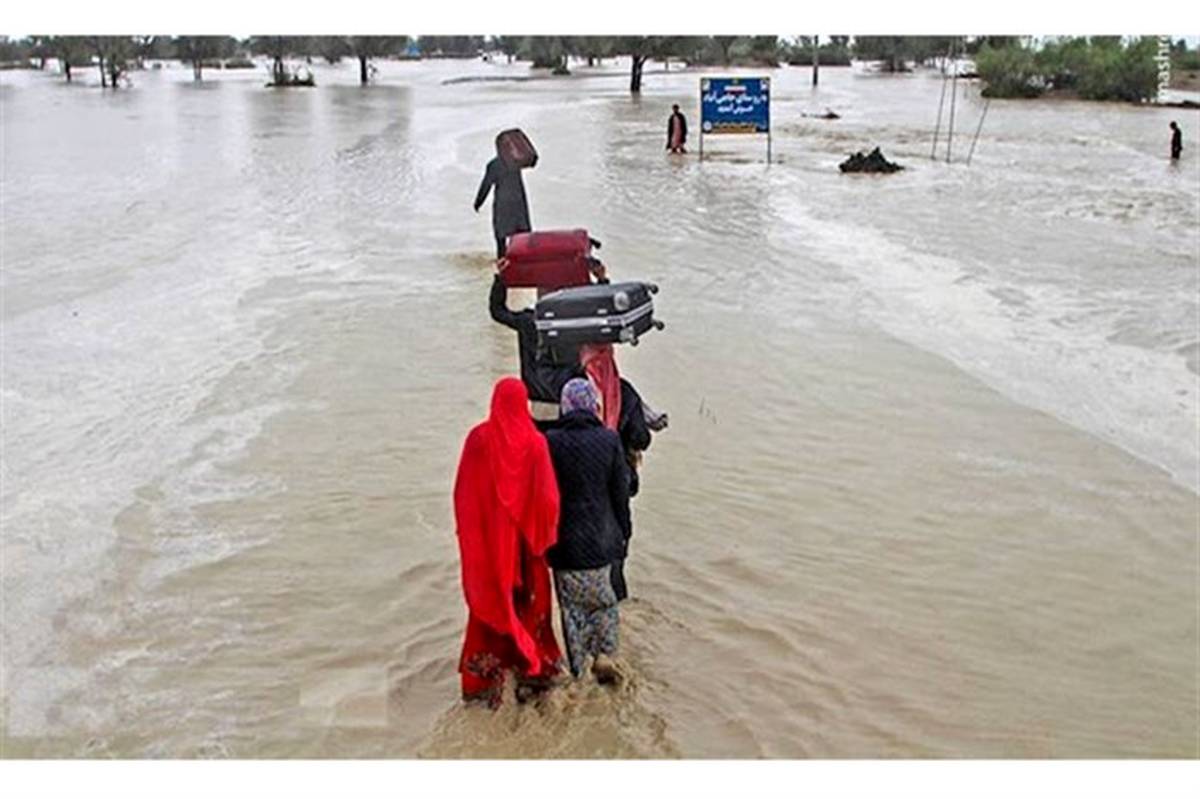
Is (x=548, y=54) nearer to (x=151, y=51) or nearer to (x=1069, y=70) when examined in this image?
(x=151, y=51)

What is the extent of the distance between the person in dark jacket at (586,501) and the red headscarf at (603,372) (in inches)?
12.3

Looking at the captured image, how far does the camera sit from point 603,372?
4.28 meters

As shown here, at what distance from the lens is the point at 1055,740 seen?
4.23 meters

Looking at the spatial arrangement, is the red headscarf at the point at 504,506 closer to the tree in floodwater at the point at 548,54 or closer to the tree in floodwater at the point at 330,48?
the tree in floodwater at the point at 548,54

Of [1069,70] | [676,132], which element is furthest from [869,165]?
[1069,70]

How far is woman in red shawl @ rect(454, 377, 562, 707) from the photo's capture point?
145 inches

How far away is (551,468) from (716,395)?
4557 mm

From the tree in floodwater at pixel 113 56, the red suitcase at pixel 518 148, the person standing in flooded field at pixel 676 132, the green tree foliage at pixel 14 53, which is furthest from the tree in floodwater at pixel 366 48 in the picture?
the red suitcase at pixel 518 148

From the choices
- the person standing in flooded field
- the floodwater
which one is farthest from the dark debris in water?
the floodwater

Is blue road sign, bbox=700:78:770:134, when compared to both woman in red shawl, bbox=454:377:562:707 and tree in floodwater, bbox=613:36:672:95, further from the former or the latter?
tree in floodwater, bbox=613:36:672:95

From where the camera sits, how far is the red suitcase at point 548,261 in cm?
488

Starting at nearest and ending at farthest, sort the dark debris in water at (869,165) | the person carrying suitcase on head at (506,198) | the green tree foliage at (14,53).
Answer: the person carrying suitcase on head at (506,198)
the dark debris in water at (869,165)
the green tree foliage at (14,53)

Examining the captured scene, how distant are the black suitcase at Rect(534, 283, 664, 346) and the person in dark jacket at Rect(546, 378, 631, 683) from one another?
0.34 meters

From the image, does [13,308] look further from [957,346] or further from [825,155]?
[825,155]
